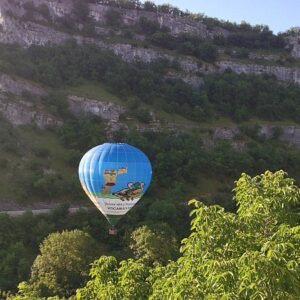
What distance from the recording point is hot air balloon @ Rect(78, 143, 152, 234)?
60.6 ft

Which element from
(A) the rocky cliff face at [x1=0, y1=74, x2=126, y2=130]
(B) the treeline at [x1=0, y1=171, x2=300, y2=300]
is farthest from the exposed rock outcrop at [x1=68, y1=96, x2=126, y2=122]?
(B) the treeline at [x1=0, y1=171, x2=300, y2=300]

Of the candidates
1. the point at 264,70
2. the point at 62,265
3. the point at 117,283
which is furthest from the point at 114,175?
the point at 264,70

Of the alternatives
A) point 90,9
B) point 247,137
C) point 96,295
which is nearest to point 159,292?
point 96,295

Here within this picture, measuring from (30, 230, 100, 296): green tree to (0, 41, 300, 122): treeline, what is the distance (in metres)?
26.3

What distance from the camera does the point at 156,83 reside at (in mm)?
53656

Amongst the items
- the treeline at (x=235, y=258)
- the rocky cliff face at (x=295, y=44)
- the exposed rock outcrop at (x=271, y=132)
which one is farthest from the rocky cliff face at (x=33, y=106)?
the rocky cliff face at (x=295, y=44)

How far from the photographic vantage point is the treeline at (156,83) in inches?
1874

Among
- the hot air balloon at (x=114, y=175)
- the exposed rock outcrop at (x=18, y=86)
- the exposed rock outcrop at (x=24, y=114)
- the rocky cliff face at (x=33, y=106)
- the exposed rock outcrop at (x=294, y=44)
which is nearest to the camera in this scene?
the hot air balloon at (x=114, y=175)

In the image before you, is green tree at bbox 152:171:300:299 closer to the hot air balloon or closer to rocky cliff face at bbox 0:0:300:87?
the hot air balloon

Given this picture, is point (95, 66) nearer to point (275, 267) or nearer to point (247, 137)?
point (247, 137)

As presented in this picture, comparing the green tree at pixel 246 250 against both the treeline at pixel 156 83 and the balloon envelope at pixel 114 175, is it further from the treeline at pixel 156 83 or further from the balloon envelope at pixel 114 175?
the treeline at pixel 156 83

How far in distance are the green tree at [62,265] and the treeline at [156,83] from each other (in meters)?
26.3

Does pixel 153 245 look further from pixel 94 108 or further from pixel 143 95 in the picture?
pixel 143 95

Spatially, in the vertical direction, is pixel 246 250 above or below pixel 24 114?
above
